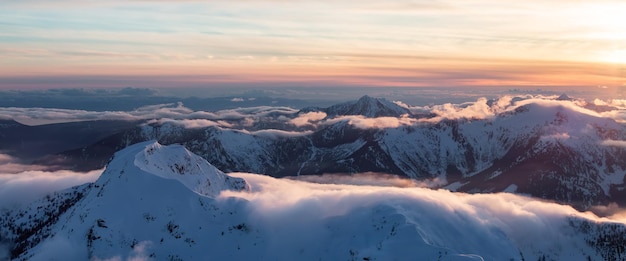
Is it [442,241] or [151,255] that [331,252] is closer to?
[442,241]

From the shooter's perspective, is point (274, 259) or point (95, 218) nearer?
point (95, 218)

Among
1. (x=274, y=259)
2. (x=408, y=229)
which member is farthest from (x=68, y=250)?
(x=408, y=229)

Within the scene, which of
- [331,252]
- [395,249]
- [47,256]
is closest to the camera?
[47,256]

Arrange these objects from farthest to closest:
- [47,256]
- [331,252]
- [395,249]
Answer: [331,252]
[395,249]
[47,256]

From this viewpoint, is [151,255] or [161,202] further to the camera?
[161,202]

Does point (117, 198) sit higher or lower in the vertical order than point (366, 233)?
higher

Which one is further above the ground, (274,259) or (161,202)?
(161,202)

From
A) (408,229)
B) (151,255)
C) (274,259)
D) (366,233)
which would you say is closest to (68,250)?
(151,255)

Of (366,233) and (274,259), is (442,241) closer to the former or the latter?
(366,233)
